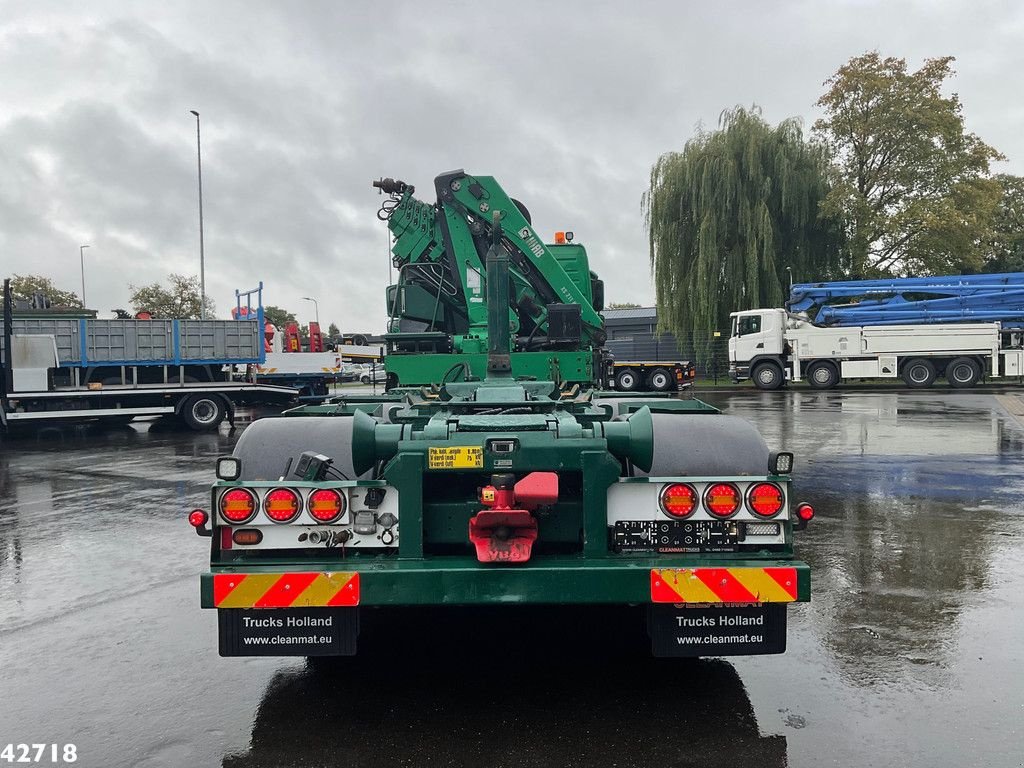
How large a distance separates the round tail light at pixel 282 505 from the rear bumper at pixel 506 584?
0.24 m

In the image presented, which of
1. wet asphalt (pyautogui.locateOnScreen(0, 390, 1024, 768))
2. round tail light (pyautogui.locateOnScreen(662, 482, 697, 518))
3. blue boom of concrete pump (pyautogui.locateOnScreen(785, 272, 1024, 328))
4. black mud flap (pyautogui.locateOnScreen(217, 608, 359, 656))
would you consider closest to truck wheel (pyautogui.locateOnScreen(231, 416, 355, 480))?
black mud flap (pyautogui.locateOnScreen(217, 608, 359, 656))

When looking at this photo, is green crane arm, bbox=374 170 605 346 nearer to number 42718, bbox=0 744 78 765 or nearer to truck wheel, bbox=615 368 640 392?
number 42718, bbox=0 744 78 765

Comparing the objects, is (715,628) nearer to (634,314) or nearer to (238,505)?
(238,505)

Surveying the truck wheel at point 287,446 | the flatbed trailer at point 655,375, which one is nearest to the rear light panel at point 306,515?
the truck wheel at point 287,446

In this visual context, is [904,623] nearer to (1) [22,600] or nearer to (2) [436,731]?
(2) [436,731]

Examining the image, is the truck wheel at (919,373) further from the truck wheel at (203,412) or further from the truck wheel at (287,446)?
the truck wheel at (287,446)

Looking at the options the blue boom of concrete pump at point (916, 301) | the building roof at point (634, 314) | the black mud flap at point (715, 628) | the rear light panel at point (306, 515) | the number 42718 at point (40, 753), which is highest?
the building roof at point (634, 314)

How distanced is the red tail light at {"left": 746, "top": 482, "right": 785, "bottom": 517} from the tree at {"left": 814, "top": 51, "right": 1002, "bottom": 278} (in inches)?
1215

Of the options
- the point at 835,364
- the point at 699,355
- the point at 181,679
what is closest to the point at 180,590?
the point at 181,679

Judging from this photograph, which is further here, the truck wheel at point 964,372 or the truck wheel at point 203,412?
the truck wheel at point 964,372

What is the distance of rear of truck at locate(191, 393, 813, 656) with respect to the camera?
3529 millimetres

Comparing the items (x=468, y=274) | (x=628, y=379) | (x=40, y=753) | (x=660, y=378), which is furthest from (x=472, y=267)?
(x=628, y=379)

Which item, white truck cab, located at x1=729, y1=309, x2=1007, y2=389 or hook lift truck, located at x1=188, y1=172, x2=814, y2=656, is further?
white truck cab, located at x1=729, y1=309, x2=1007, y2=389

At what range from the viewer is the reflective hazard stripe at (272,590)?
11.6 feet
